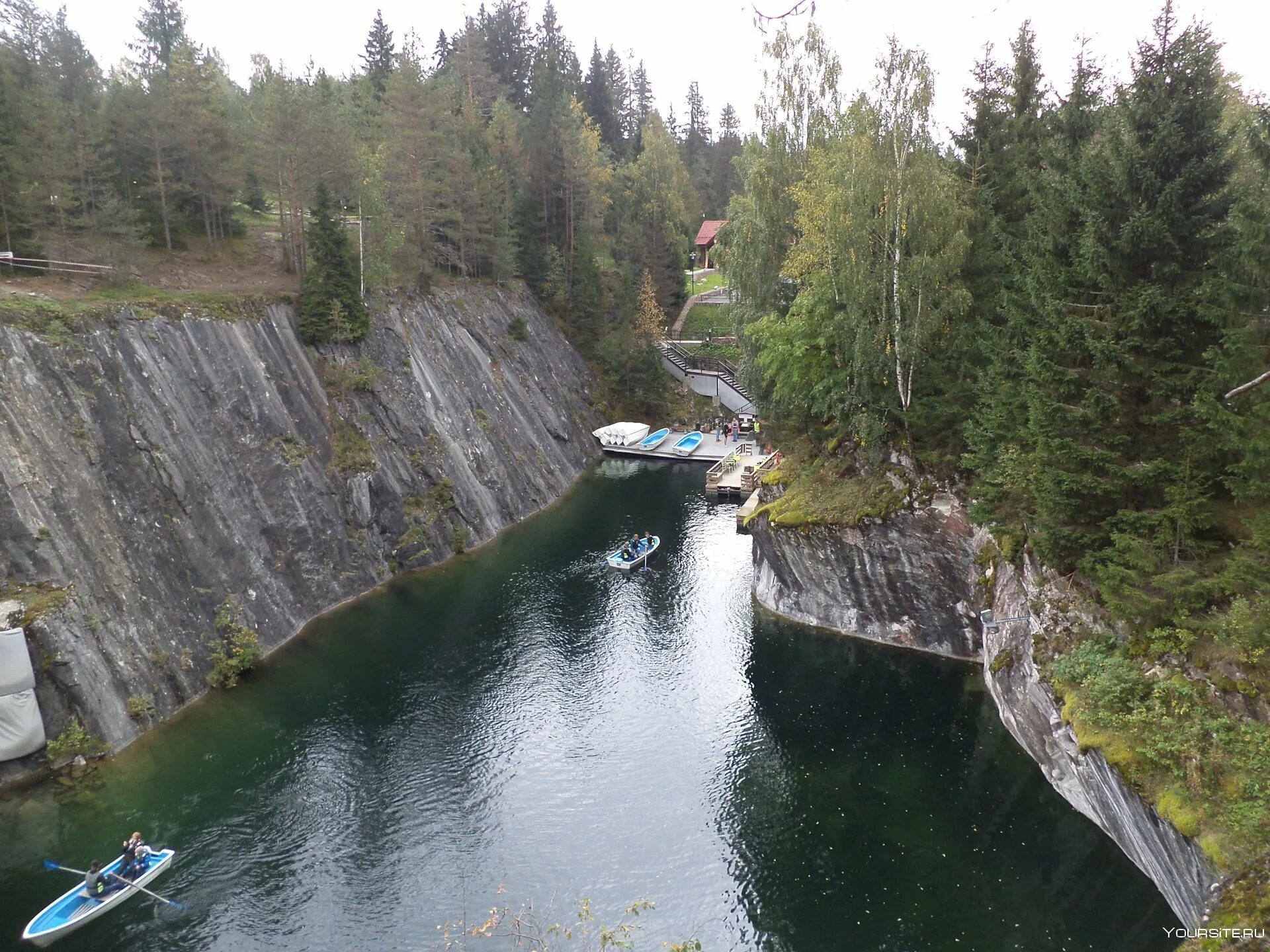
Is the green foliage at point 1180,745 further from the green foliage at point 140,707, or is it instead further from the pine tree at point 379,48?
the pine tree at point 379,48

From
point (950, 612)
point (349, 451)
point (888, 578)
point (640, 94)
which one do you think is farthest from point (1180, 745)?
point (640, 94)

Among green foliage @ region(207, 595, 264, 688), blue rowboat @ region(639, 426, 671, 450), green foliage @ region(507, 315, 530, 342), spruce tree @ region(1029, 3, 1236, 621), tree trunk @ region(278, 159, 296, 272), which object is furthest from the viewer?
blue rowboat @ region(639, 426, 671, 450)

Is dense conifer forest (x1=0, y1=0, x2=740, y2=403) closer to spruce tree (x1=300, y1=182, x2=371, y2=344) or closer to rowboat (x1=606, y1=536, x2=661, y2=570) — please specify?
spruce tree (x1=300, y1=182, x2=371, y2=344)

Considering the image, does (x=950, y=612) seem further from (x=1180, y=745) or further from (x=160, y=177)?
(x=160, y=177)

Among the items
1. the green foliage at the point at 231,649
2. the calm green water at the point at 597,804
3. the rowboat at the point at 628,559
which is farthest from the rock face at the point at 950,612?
the green foliage at the point at 231,649

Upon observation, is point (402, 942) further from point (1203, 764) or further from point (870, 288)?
point (870, 288)

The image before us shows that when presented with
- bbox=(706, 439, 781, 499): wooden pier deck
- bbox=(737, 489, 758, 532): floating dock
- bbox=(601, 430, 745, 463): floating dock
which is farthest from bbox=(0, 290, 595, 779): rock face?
bbox=(737, 489, 758, 532): floating dock
